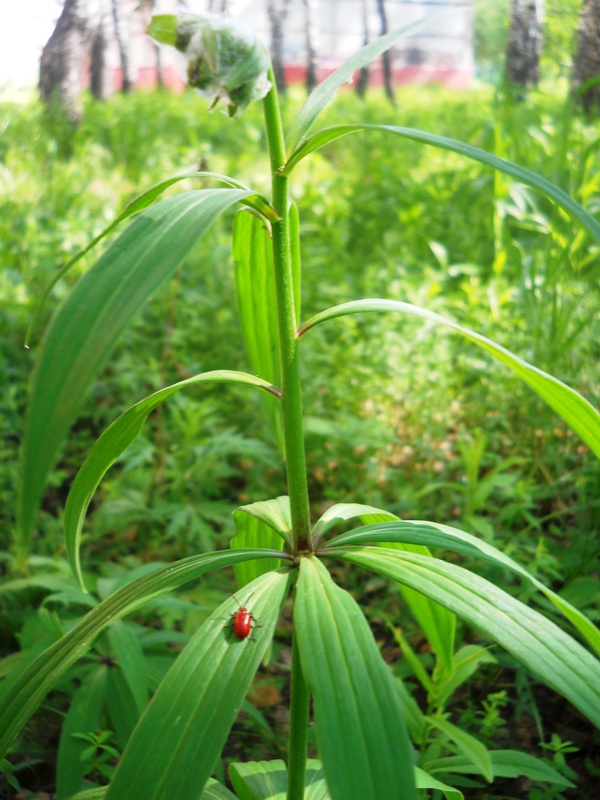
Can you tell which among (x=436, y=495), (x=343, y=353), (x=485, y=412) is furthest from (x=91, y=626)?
(x=343, y=353)

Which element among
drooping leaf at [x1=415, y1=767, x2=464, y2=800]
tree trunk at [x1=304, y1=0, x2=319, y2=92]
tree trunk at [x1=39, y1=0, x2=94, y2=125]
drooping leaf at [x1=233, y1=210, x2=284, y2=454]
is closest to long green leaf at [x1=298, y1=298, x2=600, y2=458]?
drooping leaf at [x1=233, y1=210, x2=284, y2=454]

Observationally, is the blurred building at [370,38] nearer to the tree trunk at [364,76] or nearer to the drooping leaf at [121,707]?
the tree trunk at [364,76]

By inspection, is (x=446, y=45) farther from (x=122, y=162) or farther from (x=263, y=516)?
(x=263, y=516)

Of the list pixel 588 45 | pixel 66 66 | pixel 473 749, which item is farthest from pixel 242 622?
pixel 66 66

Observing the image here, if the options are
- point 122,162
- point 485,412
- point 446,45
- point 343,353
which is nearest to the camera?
point 485,412

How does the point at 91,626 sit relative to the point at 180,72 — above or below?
below

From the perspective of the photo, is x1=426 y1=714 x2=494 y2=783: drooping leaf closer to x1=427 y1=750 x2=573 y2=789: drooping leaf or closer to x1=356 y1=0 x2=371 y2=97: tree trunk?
x1=427 y1=750 x2=573 y2=789: drooping leaf
